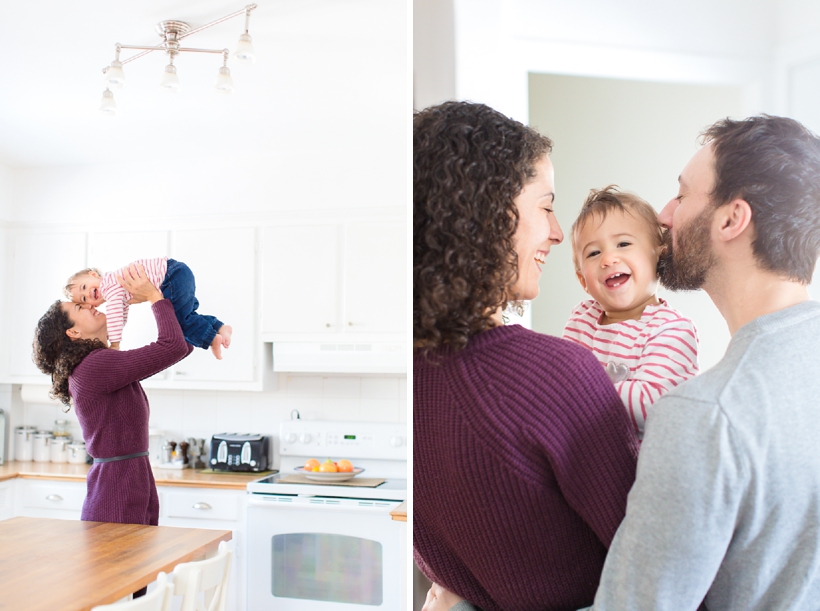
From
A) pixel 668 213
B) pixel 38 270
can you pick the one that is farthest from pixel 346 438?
pixel 668 213

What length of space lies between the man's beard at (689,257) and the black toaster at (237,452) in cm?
174

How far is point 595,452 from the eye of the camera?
244 millimetres

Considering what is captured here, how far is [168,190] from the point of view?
208 centimetres

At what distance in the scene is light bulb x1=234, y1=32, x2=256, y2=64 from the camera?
3.78 ft

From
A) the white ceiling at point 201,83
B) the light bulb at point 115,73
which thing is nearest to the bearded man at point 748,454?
the white ceiling at point 201,83

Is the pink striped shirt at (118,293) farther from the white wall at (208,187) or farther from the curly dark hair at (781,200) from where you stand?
the curly dark hair at (781,200)

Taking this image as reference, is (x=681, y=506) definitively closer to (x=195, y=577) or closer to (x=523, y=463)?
(x=523, y=463)

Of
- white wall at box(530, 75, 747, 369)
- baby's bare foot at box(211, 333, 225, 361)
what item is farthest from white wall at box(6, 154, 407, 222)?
white wall at box(530, 75, 747, 369)

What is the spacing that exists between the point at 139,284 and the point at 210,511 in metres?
0.69

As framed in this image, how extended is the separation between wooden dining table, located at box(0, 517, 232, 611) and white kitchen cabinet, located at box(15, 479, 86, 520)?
19 centimetres

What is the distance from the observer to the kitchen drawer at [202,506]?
70.2 inches

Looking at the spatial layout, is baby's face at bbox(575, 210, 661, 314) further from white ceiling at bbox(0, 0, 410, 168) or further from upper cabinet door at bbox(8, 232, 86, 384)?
upper cabinet door at bbox(8, 232, 86, 384)

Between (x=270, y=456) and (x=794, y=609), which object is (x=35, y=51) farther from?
(x=794, y=609)

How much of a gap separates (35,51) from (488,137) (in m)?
1.48
